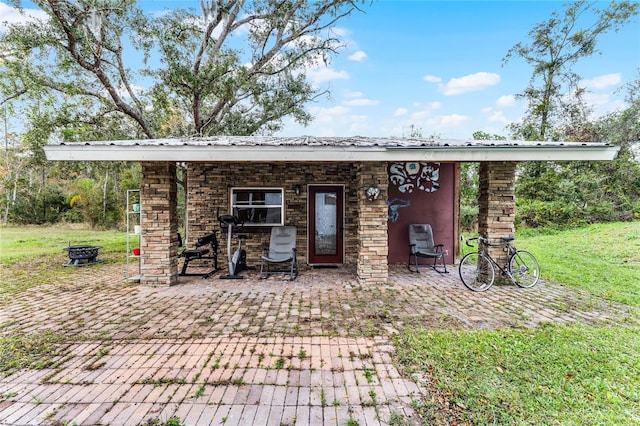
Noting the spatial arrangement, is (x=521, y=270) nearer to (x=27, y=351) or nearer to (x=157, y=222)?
(x=157, y=222)

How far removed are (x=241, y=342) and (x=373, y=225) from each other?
3053 mm

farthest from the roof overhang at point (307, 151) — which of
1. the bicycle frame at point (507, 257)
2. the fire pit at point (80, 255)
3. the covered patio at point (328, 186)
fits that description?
the fire pit at point (80, 255)

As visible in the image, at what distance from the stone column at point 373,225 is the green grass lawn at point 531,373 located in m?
2.08

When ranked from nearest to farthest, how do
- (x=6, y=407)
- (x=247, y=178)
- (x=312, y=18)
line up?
(x=6, y=407) < (x=247, y=178) < (x=312, y=18)

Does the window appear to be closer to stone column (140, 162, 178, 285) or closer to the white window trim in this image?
the white window trim

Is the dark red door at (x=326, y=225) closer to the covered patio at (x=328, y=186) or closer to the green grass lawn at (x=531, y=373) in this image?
the covered patio at (x=328, y=186)

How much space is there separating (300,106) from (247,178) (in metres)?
5.57

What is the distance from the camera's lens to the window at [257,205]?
6910 mm

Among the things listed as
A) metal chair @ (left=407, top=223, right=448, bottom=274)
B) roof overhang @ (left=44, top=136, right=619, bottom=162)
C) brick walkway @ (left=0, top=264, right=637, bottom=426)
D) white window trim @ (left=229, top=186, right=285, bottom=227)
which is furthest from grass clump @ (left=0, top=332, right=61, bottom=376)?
metal chair @ (left=407, top=223, right=448, bottom=274)

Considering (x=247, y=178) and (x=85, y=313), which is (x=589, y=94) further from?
(x=85, y=313)

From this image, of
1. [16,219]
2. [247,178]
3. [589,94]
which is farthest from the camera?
[16,219]

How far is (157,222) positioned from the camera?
5.21m

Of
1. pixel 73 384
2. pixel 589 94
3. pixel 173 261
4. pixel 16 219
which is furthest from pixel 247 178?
pixel 16 219

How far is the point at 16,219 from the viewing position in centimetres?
1555
